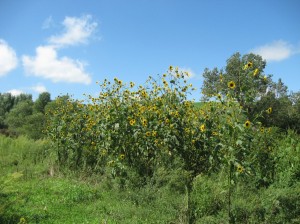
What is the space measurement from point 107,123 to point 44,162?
12.3 feet

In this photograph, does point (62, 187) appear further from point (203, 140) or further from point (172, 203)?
point (203, 140)

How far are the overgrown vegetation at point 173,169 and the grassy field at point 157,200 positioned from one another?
2cm

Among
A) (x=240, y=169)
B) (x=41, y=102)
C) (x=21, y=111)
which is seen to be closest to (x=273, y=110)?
(x=41, y=102)

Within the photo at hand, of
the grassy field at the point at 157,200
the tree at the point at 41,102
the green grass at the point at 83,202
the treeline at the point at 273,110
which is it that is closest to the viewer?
the grassy field at the point at 157,200

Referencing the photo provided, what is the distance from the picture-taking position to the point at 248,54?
3556cm

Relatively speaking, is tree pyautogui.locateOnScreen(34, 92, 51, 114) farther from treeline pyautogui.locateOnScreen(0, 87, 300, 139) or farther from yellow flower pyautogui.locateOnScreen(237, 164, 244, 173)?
yellow flower pyautogui.locateOnScreen(237, 164, 244, 173)

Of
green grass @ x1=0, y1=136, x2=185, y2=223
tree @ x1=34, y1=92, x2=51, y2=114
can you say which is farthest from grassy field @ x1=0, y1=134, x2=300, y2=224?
tree @ x1=34, y1=92, x2=51, y2=114

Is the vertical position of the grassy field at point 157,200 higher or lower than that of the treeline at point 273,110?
lower

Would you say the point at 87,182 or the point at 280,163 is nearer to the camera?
the point at 280,163

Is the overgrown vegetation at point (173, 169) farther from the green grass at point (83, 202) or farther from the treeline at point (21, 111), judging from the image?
the treeline at point (21, 111)

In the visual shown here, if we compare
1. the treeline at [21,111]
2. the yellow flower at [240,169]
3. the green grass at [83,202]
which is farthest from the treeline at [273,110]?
the yellow flower at [240,169]

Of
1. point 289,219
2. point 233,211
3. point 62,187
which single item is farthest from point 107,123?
point 289,219

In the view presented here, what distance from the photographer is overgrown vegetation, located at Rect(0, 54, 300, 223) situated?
4.82 meters

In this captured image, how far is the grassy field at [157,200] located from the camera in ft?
16.6
